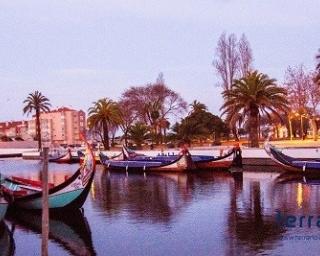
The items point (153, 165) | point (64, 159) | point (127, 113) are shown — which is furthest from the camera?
point (127, 113)

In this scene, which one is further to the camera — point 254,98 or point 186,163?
point 254,98

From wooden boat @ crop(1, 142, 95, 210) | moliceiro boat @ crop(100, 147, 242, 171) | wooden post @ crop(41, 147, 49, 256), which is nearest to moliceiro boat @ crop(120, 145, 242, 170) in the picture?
moliceiro boat @ crop(100, 147, 242, 171)

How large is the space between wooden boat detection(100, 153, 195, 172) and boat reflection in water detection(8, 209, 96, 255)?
19.2m

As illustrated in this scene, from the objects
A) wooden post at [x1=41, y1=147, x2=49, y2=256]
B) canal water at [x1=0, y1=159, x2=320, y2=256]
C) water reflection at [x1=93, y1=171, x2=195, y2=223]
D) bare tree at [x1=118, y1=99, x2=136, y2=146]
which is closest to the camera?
wooden post at [x1=41, y1=147, x2=49, y2=256]

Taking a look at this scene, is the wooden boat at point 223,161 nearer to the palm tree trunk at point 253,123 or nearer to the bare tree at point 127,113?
the palm tree trunk at point 253,123

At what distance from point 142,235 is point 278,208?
6894mm

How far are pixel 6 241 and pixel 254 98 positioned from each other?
3258cm

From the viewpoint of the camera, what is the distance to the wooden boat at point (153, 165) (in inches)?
1567

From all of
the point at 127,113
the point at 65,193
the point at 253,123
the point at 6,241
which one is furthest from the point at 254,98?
the point at 127,113

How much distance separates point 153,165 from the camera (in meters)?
41.3

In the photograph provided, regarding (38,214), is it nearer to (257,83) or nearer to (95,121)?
(257,83)

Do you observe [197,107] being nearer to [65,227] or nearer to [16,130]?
[65,227]

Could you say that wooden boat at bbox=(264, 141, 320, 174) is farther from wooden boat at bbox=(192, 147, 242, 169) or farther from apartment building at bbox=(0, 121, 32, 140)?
apartment building at bbox=(0, 121, 32, 140)

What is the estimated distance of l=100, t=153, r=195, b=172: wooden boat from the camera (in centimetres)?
3981
